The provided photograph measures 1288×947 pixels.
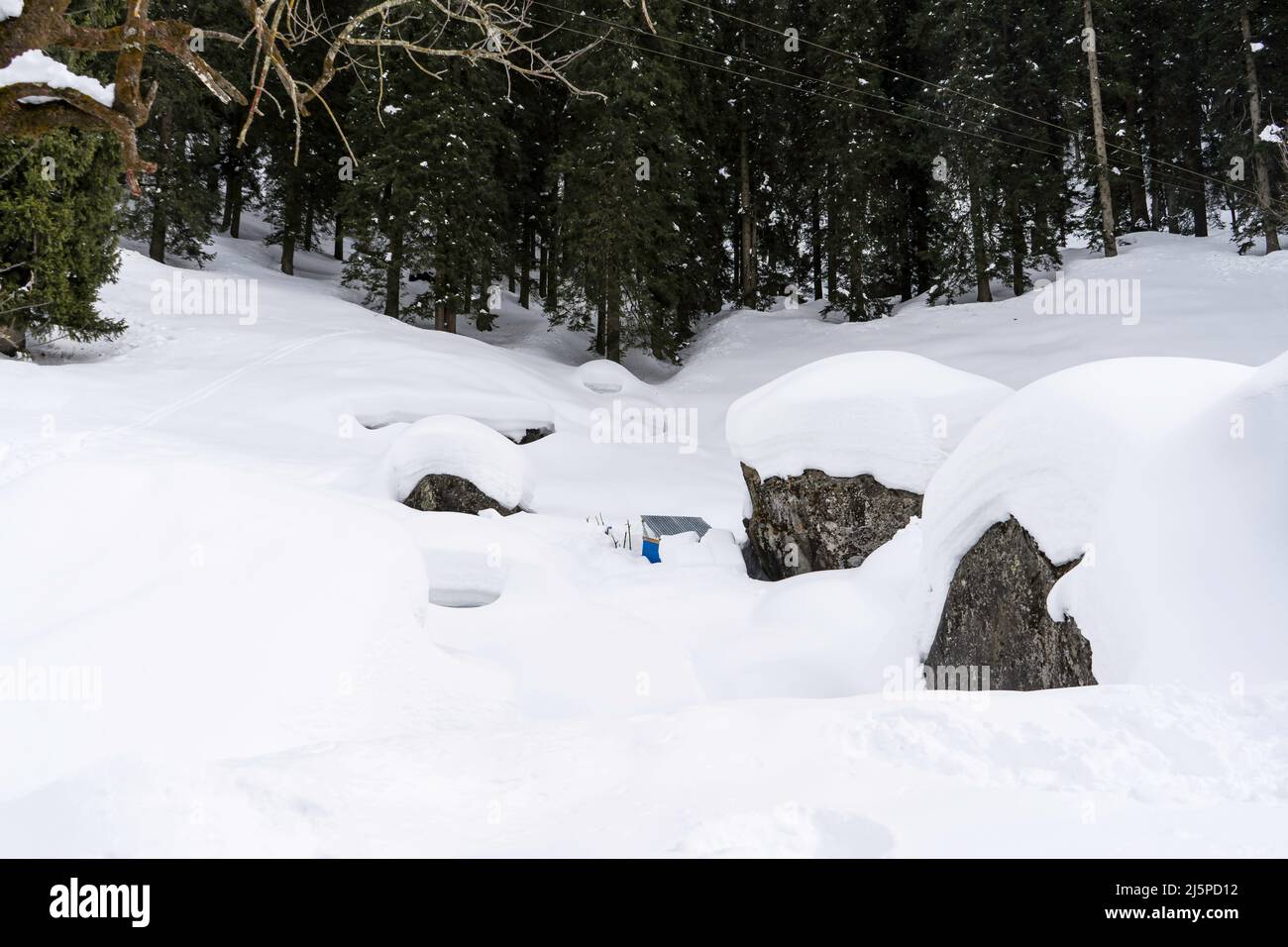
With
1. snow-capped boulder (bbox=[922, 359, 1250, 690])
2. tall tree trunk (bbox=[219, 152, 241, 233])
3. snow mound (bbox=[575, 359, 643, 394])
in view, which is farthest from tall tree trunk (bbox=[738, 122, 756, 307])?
snow-capped boulder (bbox=[922, 359, 1250, 690])

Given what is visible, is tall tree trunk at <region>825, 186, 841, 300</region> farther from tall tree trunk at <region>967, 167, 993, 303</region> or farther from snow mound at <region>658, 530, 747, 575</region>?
snow mound at <region>658, 530, 747, 575</region>

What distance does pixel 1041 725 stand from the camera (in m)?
1.88

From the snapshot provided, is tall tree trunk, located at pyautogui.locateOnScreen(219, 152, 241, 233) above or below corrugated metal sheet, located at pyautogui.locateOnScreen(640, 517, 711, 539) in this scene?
above

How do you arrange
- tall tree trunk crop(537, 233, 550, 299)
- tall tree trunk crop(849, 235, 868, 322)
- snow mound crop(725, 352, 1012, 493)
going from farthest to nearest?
tall tree trunk crop(537, 233, 550, 299)
tall tree trunk crop(849, 235, 868, 322)
snow mound crop(725, 352, 1012, 493)

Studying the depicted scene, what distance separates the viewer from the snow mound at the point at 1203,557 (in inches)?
88.7

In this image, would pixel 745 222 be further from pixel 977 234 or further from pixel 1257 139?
pixel 1257 139

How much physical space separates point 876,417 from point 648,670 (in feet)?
10.4

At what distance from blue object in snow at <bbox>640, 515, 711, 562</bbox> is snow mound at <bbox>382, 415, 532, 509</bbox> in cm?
177

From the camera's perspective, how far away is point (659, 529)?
8.62 meters

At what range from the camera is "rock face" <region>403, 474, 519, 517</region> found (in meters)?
8.69

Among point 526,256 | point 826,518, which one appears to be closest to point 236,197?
point 526,256

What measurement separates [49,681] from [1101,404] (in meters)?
4.43
